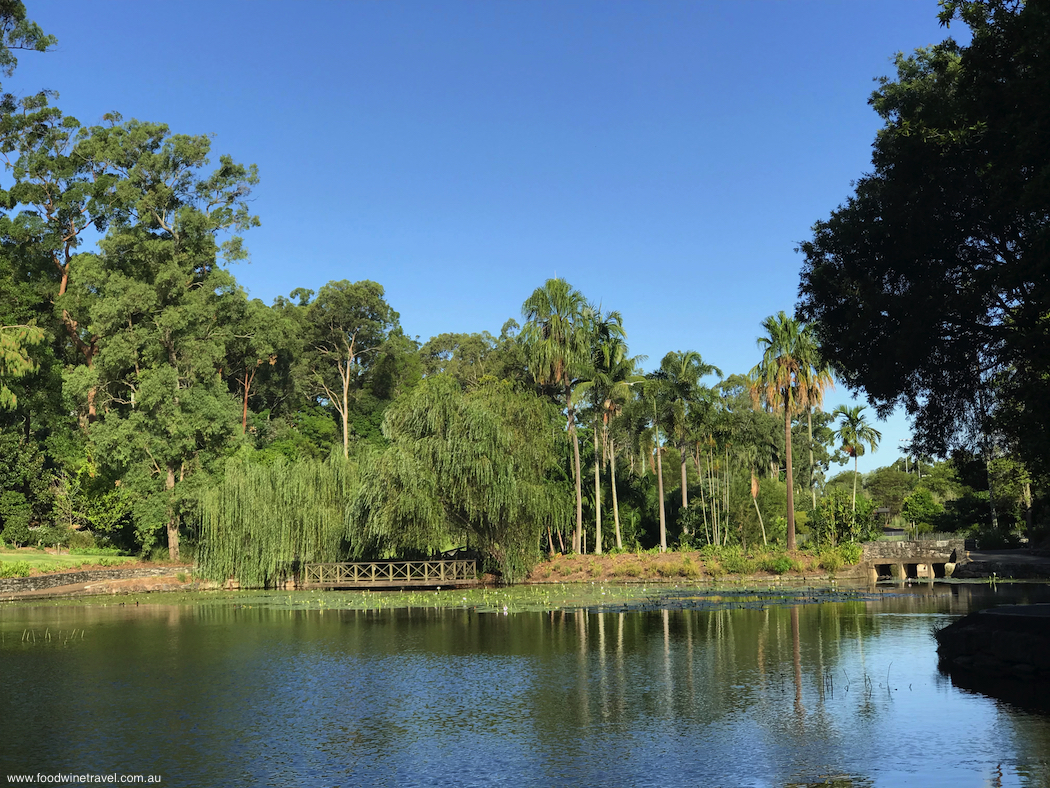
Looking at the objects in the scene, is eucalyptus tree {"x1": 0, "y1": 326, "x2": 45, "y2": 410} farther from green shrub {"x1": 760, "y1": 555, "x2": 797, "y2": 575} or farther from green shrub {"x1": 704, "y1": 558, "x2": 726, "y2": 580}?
green shrub {"x1": 760, "y1": 555, "x2": 797, "y2": 575}

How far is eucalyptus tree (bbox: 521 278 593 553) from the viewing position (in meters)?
48.7

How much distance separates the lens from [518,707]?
14719mm

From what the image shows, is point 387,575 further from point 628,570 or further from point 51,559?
point 51,559

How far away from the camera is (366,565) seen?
4009 cm

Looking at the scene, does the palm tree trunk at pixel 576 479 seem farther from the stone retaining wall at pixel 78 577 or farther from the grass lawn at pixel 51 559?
the grass lawn at pixel 51 559

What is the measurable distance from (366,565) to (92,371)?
21.1 metres

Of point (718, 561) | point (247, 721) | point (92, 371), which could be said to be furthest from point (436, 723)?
point (92, 371)

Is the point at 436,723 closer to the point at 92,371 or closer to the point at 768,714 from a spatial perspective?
the point at 768,714

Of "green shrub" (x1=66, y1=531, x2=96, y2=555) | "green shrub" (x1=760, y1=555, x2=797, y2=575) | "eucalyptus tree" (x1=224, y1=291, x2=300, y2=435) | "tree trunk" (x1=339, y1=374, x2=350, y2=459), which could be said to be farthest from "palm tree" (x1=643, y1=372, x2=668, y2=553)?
"green shrub" (x1=66, y1=531, x2=96, y2=555)

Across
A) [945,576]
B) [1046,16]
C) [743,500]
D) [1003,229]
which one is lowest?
[945,576]

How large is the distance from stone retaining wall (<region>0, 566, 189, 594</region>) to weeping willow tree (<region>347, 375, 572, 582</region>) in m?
11.5

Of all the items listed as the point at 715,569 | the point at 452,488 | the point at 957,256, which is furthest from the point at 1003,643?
the point at 715,569

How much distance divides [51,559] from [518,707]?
1506 inches

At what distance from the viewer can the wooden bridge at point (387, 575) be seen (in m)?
39.2
